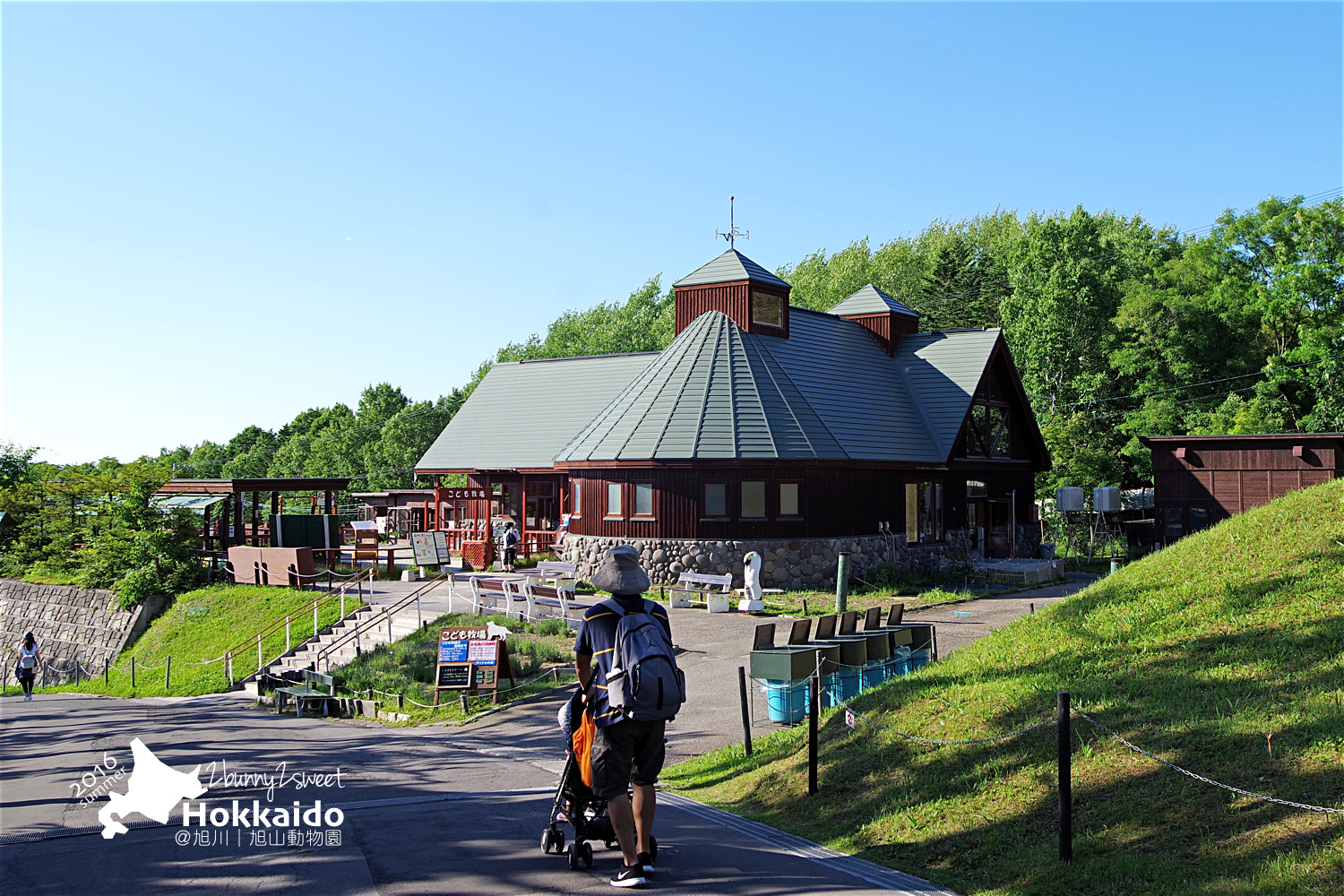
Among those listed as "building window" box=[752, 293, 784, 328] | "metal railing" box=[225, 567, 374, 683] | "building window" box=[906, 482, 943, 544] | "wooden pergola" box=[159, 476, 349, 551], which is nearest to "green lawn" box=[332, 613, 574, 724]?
"metal railing" box=[225, 567, 374, 683]

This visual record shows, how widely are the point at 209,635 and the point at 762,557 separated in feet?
52.0

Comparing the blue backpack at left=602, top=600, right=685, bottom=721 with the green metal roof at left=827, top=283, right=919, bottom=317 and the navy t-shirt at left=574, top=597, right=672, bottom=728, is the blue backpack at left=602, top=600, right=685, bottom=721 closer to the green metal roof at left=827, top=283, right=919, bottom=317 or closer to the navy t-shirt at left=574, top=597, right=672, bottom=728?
the navy t-shirt at left=574, top=597, right=672, bottom=728

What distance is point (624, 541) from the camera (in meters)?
28.5

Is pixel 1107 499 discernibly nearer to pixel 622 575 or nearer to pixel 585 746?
pixel 622 575

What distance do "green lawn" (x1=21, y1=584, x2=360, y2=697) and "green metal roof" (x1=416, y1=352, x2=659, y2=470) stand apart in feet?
38.2

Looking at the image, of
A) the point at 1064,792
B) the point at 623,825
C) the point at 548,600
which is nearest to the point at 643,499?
the point at 548,600

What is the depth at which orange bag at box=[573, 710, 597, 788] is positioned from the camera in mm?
6590

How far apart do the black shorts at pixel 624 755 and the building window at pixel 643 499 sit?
71.0 ft

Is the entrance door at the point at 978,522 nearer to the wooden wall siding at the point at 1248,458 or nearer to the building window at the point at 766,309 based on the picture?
the wooden wall siding at the point at 1248,458

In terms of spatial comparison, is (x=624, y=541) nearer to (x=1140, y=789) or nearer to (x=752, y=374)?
(x=752, y=374)

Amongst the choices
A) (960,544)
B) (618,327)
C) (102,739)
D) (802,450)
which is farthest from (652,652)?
(618,327)

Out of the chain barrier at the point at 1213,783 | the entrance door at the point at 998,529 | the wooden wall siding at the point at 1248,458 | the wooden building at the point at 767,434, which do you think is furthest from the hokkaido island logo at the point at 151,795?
the wooden wall siding at the point at 1248,458

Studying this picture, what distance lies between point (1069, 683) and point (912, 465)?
22165mm

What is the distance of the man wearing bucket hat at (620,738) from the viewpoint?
6.46 meters
